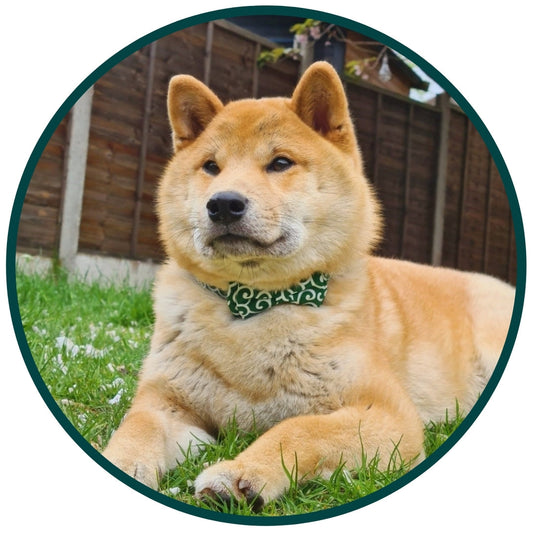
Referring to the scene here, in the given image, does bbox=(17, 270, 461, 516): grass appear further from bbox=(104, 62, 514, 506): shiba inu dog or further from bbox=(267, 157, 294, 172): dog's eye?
bbox=(267, 157, 294, 172): dog's eye

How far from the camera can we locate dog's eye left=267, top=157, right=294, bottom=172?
236cm

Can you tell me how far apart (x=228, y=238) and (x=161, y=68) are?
1891 millimetres

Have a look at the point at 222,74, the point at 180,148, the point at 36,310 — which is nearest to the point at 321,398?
the point at 180,148

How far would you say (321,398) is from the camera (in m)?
2.25

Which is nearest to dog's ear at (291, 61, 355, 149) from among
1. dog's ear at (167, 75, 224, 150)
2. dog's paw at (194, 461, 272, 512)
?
dog's ear at (167, 75, 224, 150)

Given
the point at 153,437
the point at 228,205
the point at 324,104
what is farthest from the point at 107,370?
the point at 324,104

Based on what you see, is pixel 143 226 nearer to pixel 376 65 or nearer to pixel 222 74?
pixel 222 74

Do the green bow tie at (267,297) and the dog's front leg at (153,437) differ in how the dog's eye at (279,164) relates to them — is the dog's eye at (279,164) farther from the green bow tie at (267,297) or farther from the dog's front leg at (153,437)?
the dog's front leg at (153,437)

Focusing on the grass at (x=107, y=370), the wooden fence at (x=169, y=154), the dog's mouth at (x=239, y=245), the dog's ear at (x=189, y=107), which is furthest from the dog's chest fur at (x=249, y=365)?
the wooden fence at (x=169, y=154)

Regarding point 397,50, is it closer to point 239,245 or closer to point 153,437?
point 239,245

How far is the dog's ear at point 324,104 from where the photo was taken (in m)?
2.43

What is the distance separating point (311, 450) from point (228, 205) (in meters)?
0.77

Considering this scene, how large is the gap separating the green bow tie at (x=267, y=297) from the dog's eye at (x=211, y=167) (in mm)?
386

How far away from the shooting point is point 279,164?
93.4 inches
